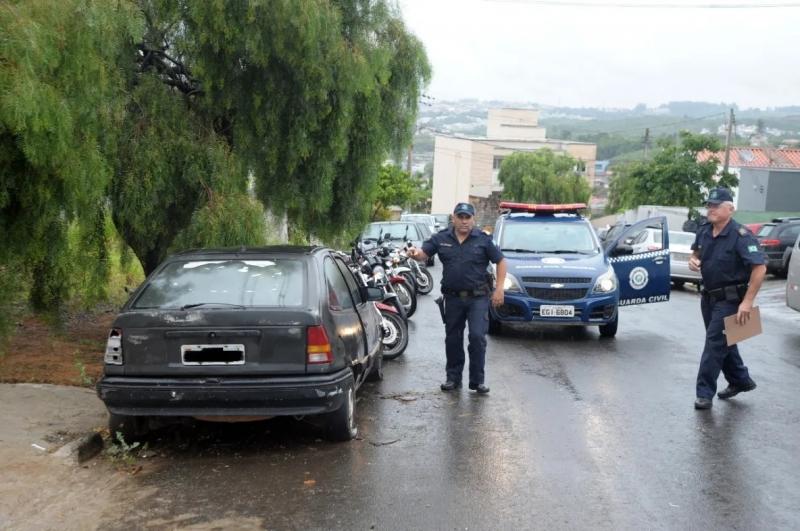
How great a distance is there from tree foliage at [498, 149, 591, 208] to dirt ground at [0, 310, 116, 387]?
61809mm

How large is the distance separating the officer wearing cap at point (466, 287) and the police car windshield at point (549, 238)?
436cm

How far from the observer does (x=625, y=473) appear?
20.3ft

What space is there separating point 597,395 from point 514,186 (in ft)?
218

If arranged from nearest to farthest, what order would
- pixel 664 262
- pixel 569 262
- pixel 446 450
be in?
pixel 446 450, pixel 569 262, pixel 664 262

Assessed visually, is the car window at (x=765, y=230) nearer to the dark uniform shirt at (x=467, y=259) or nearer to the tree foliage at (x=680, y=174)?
the tree foliage at (x=680, y=174)

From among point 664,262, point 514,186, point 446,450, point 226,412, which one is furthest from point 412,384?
point 514,186

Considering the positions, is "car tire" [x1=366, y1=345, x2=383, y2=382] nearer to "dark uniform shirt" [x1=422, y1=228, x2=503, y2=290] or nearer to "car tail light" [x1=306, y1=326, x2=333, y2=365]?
"dark uniform shirt" [x1=422, y1=228, x2=503, y2=290]

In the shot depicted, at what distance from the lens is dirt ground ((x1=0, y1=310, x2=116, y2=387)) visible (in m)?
8.78

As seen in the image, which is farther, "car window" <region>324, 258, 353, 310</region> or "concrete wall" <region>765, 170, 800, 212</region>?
"concrete wall" <region>765, 170, 800, 212</region>

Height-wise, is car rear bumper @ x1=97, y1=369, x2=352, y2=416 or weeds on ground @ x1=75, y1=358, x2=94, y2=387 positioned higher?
Result: car rear bumper @ x1=97, y1=369, x2=352, y2=416

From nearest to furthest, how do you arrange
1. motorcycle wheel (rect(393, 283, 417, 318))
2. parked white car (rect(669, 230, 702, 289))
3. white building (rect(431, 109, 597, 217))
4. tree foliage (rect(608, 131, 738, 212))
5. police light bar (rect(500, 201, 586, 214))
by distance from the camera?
police light bar (rect(500, 201, 586, 214))
motorcycle wheel (rect(393, 283, 417, 318))
parked white car (rect(669, 230, 702, 289))
tree foliage (rect(608, 131, 738, 212))
white building (rect(431, 109, 597, 217))

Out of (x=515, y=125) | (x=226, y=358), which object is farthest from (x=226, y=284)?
A: (x=515, y=125)

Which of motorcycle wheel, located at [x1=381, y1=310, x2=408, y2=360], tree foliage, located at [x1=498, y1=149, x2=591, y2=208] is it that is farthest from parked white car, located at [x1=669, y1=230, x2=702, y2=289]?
tree foliage, located at [x1=498, y1=149, x2=591, y2=208]

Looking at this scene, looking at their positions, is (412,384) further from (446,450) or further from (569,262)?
(569,262)
